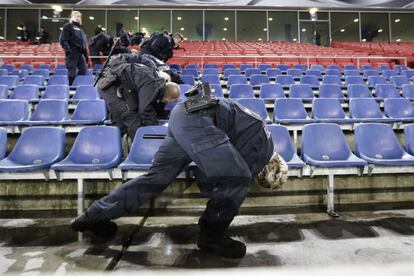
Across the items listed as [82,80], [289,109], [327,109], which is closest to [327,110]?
[327,109]

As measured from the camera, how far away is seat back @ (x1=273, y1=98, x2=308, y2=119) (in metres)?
3.70

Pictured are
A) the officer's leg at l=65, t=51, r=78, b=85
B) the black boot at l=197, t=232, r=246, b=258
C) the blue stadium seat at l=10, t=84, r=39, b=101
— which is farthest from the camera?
the officer's leg at l=65, t=51, r=78, b=85

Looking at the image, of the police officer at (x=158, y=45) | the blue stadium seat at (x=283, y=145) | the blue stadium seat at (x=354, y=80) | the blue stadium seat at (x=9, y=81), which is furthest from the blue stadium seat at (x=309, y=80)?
the blue stadium seat at (x=9, y=81)

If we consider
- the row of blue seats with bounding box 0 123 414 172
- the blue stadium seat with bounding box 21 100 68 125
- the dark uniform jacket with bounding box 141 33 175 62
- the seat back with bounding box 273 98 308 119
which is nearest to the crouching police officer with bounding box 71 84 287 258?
the row of blue seats with bounding box 0 123 414 172

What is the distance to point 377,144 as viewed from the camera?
2.74 metres

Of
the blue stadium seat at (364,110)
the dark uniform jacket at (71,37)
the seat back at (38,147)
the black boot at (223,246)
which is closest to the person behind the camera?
the black boot at (223,246)

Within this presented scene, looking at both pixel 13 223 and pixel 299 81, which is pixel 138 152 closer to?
pixel 13 223

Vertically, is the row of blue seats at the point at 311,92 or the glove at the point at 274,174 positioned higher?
the row of blue seats at the point at 311,92

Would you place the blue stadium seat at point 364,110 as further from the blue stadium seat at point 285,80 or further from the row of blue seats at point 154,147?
the blue stadium seat at point 285,80

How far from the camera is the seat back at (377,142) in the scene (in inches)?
105

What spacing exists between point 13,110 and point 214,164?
10.3ft

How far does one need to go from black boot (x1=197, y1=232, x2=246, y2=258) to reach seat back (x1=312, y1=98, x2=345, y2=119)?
243 cm

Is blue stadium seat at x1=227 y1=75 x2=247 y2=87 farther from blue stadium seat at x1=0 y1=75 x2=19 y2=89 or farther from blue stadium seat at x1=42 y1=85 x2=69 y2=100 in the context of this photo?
blue stadium seat at x1=0 y1=75 x2=19 y2=89

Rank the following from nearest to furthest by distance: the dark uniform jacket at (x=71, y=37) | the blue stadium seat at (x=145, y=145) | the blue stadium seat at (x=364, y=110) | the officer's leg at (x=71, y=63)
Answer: the blue stadium seat at (x=145, y=145), the blue stadium seat at (x=364, y=110), the dark uniform jacket at (x=71, y=37), the officer's leg at (x=71, y=63)
